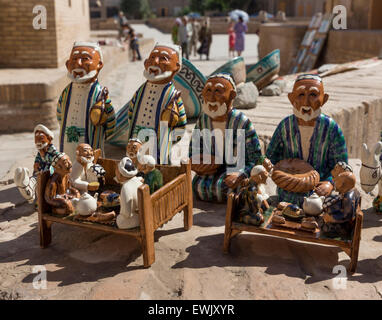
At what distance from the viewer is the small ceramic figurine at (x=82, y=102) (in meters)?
4.51

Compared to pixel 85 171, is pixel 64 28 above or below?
above

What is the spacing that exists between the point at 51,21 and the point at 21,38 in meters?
0.65

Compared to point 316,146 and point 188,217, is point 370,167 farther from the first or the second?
point 188,217

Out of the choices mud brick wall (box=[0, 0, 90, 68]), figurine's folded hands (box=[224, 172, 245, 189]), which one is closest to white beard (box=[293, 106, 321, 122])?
figurine's folded hands (box=[224, 172, 245, 189])

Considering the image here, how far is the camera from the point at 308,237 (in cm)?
320

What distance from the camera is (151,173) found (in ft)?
11.6

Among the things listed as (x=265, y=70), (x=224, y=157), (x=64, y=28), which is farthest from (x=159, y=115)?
(x=64, y=28)

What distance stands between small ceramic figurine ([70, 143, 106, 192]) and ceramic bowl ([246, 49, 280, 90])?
171 inches

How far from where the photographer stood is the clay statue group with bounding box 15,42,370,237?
11.0 feet

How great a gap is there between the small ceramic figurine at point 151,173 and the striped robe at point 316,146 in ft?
3.64

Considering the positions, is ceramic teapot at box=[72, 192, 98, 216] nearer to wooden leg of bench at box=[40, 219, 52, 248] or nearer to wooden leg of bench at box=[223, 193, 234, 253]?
wooden leg of bench at box=[40, 219, 52, 248]

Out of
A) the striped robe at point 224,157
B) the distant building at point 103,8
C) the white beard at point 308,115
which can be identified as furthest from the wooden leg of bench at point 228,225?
the distant building at point 103,8

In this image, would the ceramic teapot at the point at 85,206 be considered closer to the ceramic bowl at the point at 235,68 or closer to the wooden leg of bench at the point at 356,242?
the wooden leg of bench at the point at 356,242

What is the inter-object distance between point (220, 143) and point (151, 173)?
38.2 inches
